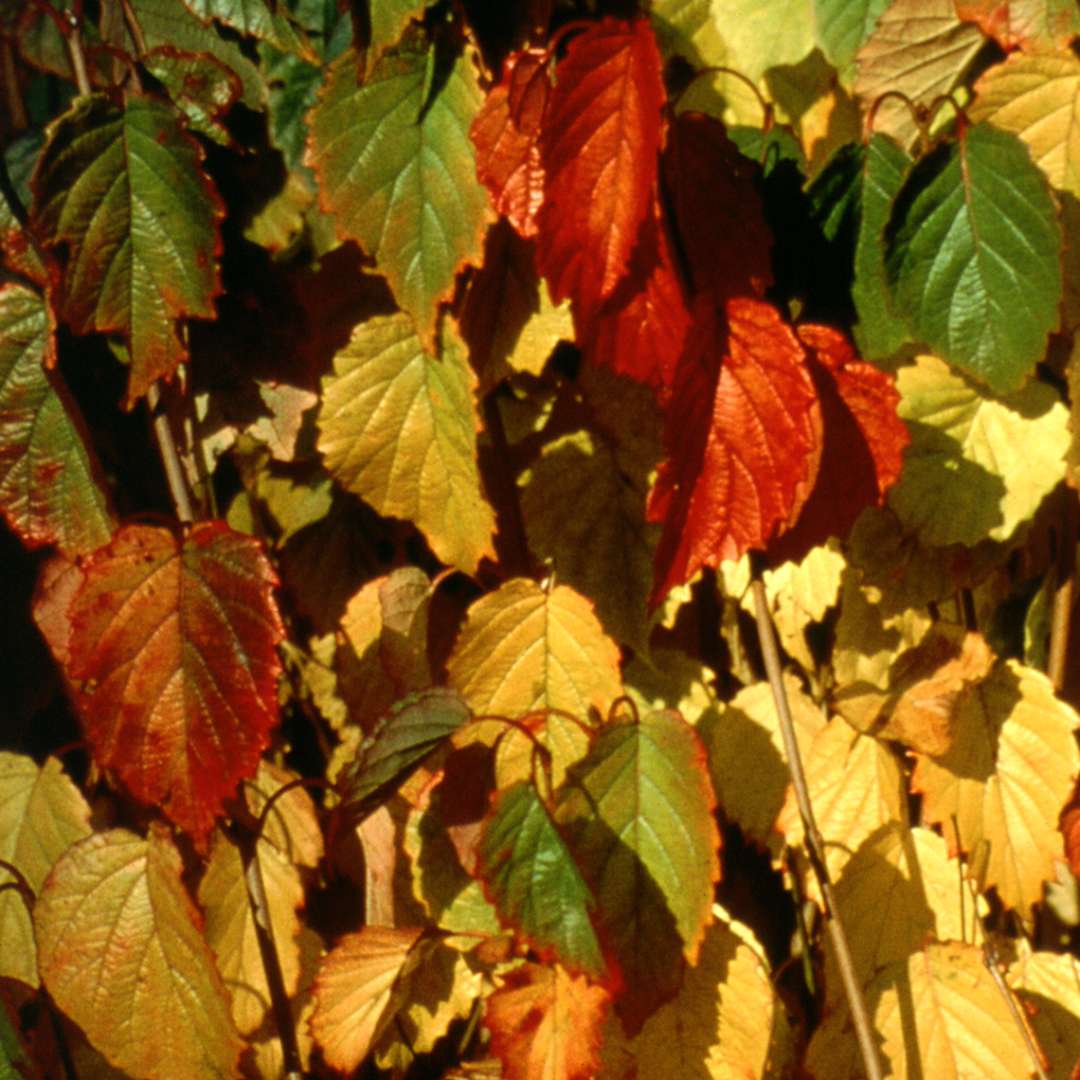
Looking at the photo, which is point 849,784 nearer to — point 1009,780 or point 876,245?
point 1009,780

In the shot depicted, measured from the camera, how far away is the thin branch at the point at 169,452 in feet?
3.99

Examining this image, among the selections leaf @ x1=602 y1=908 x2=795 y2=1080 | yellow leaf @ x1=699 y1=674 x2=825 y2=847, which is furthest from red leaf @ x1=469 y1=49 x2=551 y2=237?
leaf @ x1=602 y1=908 x2=795 y2=1080

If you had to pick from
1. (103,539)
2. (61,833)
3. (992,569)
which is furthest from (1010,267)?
(61,833)

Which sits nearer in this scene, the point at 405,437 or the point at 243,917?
the point at 405,437

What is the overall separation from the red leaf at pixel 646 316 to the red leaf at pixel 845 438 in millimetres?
107

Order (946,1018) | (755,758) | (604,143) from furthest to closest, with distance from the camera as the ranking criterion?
(755,758), (946,1018), (604,143)

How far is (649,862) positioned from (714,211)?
532 mm

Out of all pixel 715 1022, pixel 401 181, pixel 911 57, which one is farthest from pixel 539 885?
pixel 911 57

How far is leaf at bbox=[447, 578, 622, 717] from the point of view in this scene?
49.9 inches

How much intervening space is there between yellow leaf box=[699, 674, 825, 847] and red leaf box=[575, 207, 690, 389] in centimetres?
48

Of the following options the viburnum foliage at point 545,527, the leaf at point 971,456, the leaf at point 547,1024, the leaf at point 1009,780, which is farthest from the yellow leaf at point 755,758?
the leaf at point 547,1024

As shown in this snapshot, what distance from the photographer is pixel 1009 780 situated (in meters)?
1.45

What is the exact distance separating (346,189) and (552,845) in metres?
0.56

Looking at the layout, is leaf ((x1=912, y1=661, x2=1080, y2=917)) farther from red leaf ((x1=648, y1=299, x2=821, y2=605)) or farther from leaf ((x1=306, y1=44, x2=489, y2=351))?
leaf ((x1=306, y1=44, x2=489, y2=351))
